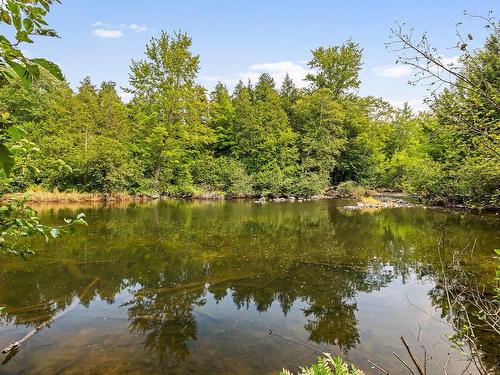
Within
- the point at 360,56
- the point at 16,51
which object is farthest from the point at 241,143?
the point at 16,51

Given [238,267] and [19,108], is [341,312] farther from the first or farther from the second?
[19,108]

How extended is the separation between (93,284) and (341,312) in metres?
5.26

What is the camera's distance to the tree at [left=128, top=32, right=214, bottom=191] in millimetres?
30891

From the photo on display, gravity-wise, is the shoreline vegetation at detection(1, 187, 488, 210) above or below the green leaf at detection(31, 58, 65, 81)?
below

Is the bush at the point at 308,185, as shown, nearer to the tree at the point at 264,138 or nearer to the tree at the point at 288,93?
the tree at the point at 264,138

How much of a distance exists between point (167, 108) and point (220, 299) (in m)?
26.7

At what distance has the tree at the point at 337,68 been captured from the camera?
40.3 meters

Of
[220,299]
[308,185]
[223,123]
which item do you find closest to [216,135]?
[223,123]

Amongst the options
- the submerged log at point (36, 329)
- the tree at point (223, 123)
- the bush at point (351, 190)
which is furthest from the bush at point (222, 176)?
the submerged log at point (36, 329)

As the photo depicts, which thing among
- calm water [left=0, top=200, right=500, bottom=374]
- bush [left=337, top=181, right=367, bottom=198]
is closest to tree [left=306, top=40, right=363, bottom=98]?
bush [left=337, top=181, right=367, bottom=198]

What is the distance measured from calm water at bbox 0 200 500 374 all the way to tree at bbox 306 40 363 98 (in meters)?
30.5

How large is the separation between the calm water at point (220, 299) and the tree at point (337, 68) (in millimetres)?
30501

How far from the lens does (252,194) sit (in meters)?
32.0

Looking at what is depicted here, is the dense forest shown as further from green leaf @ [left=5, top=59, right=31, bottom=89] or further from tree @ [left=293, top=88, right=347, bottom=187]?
green leaf @ [left=5, top=59, right=31, bottom=89]
